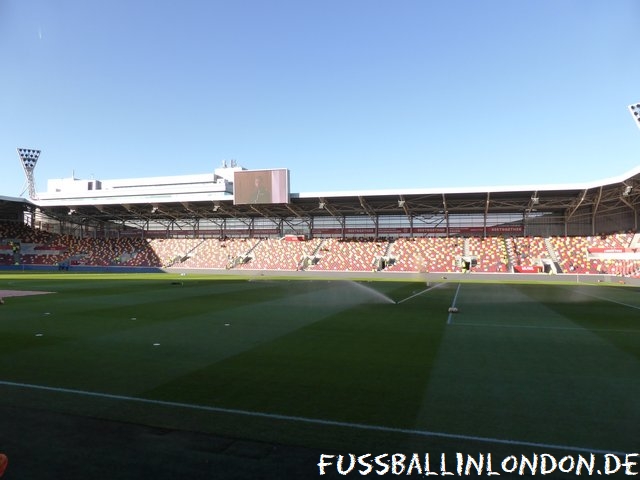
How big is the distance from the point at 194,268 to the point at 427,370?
5843 cm

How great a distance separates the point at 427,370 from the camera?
855 centimetres

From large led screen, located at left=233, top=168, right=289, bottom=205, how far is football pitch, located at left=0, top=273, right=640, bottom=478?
4188 cm

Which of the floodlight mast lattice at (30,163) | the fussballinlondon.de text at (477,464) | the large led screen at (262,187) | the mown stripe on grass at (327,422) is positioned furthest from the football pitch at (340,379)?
the floodlight mast lattice at (30,163)

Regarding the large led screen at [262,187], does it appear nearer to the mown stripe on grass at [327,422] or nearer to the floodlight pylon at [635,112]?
the floodlight pylon at [635,112]

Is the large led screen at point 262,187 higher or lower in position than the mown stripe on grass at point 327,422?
higher

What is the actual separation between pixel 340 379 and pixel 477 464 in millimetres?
3514

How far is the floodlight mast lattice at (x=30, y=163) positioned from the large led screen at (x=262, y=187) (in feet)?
225

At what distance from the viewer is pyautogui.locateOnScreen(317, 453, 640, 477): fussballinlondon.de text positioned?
4535 mm

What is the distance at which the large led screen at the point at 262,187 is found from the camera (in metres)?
56.6

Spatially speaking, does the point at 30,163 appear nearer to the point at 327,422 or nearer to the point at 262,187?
the point at 262,187

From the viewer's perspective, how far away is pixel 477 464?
4688 mm

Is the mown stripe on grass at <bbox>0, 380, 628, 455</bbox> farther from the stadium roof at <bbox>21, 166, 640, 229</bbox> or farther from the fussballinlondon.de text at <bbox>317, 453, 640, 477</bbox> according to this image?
the stadium roof at <bbox>21, 166, 640, 229</bbox>

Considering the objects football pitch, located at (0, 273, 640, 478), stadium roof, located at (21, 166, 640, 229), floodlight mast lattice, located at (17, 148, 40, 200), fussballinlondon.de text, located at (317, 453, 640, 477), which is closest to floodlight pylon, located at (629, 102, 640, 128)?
stadium roof, located at (21, 166, 640, 229)

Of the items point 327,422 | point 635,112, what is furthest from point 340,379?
point 635,112
